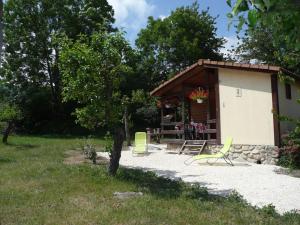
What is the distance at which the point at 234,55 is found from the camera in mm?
36375

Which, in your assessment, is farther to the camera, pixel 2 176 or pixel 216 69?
pixel 216 69

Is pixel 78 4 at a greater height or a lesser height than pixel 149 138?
greater

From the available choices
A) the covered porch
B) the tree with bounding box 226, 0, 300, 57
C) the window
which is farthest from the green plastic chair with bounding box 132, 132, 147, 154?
the tree with bounding box 226, 0, 300, 57

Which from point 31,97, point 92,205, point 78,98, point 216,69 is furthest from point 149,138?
point 92,205

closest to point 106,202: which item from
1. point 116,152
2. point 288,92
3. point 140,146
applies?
point 116,152

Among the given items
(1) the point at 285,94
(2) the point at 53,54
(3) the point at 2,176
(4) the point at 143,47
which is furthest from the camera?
(4) the point at 143,47

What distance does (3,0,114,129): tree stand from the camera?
33422 mm

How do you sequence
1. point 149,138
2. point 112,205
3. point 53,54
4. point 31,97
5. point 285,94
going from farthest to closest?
1. point 53,54
2. point 31,97
3. point 149,138
4. point 285,94
5. point 112,205

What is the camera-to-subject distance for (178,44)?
36938mm

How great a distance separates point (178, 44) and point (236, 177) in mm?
26193

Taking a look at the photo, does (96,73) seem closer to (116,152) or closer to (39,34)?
(116,152)

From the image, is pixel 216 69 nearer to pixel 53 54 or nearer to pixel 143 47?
pixel 53 54

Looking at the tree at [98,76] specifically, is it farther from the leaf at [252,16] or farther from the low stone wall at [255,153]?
the leaf at [252,16]

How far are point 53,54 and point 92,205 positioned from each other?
2815 cm
